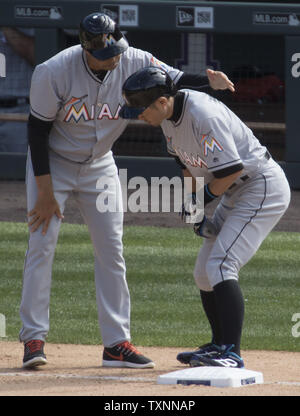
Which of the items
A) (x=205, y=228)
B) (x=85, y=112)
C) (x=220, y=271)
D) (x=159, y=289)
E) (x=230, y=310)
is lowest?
(x=159, y=289)

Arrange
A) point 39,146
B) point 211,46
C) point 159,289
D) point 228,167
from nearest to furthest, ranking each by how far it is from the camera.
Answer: point 228,167, point 39,146, point 159,289, point 211,46

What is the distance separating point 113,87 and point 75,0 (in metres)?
7.62

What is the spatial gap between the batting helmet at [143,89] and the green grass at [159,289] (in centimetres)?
170

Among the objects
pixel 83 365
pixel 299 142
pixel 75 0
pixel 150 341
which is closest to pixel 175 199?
pixel 299 142

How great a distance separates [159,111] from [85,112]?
1.48ft

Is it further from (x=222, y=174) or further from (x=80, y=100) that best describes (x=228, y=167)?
(x=80, y=100)

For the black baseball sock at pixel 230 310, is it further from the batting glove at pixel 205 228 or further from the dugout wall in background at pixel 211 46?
the dugout wall in background at pixel 211 46

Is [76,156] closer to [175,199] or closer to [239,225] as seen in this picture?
[239,225]

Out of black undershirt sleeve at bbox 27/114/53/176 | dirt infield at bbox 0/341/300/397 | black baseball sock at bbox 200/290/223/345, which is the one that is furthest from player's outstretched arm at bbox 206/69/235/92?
dirt infield at bbox 0/341/300/397

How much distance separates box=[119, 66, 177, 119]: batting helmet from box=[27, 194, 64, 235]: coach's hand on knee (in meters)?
0.58

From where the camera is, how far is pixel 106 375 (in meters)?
4.45

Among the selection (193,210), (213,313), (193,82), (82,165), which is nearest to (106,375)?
(213,313)

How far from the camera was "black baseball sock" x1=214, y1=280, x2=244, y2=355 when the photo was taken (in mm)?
4219

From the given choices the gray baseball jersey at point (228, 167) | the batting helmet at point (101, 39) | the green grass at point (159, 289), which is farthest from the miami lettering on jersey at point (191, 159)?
the green grass at point (159, 289)
